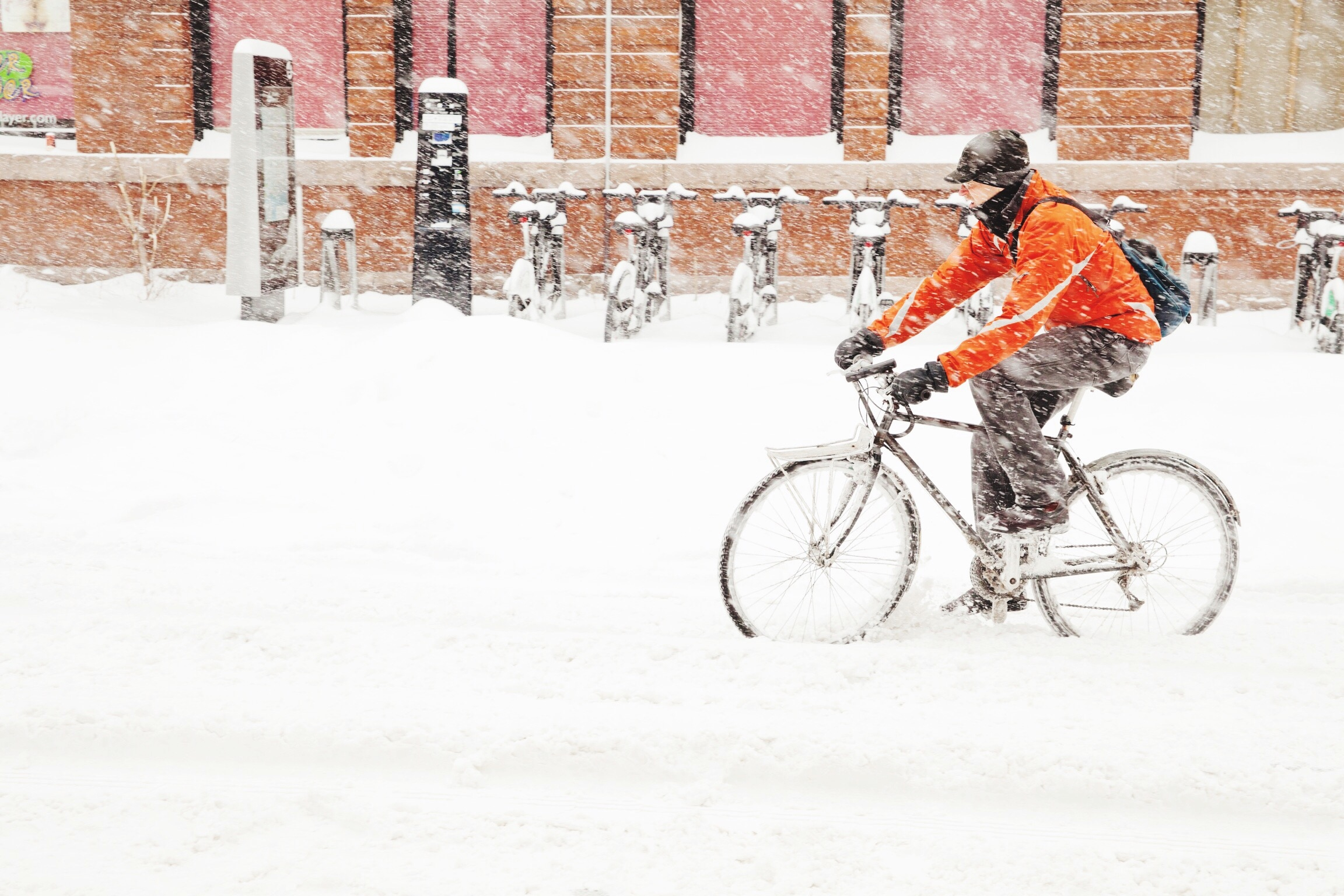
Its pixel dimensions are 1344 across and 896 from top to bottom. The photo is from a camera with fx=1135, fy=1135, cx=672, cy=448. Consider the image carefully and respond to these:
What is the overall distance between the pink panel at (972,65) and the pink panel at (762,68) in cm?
99

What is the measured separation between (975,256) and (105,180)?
1189 cm

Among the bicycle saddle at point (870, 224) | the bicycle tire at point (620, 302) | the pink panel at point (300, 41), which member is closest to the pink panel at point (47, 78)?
the pink panel at point (300, 41)

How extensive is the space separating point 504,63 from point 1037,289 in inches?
427

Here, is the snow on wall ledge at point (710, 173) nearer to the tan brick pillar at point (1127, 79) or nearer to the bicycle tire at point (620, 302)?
the tan brick pillar at point (1127, 79)

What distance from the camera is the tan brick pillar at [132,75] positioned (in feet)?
42.5

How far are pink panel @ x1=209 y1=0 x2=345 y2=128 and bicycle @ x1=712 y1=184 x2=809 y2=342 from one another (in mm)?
5431

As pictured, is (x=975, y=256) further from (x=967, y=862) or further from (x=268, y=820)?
(x=268, y=820)

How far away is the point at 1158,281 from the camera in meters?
3.78

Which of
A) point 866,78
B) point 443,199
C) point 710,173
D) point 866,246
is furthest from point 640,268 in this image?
point 866,78

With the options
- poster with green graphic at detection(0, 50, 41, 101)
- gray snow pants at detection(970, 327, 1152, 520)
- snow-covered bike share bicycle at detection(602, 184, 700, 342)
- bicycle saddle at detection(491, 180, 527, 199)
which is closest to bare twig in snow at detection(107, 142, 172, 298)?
poster with green graphic at detection(0, 50, 41, 101)

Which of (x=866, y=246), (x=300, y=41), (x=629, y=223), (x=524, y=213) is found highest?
(x=300, y=41)

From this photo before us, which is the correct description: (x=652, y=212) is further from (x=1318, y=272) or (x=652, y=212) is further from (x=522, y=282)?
(x=1318, y=272)

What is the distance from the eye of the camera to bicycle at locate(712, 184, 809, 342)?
980cm

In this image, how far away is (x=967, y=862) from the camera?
8.89 ft
